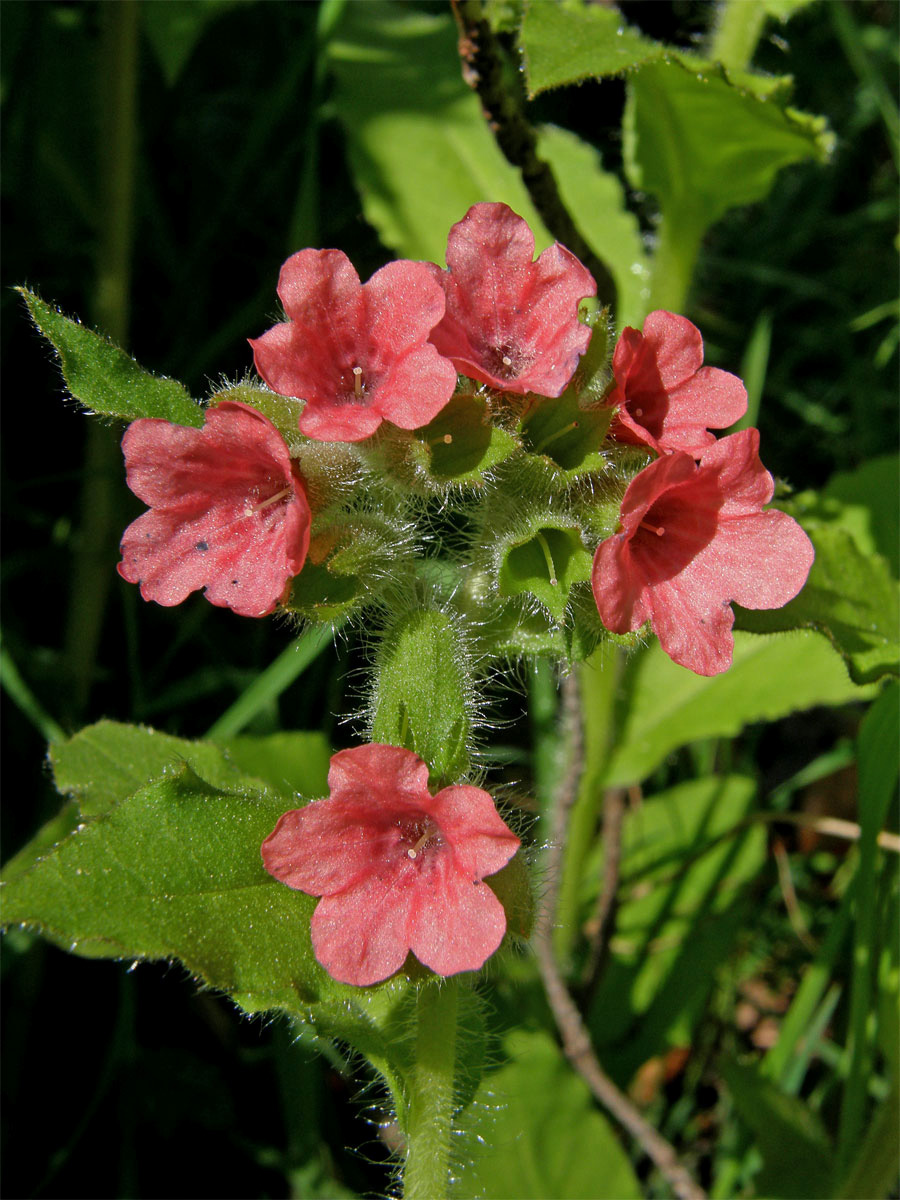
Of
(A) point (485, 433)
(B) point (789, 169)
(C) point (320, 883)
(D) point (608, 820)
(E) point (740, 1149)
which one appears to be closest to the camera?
(C) point (320, 883)

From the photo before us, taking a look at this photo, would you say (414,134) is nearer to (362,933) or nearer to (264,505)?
(264,505)

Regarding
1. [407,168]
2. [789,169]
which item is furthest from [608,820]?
[789,169]

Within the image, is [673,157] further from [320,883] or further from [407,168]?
[320,883]

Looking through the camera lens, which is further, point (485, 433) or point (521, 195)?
point (521, 195)

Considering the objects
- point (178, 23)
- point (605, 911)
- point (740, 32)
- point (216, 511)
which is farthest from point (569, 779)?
point (178, 23)

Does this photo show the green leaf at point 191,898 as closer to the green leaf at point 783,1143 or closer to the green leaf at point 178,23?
the green leaf at point 783,1143

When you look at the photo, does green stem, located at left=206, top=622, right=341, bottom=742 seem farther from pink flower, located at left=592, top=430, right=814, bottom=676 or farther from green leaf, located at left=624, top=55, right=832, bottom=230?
green leaf, located at left=624, top=55, right=832, bottom=230
